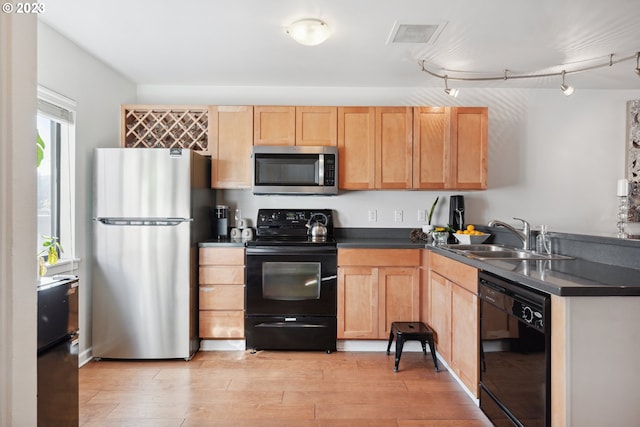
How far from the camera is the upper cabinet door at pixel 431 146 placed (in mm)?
3422

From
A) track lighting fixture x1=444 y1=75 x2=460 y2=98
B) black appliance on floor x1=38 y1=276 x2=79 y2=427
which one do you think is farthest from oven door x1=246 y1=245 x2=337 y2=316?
track lighting fixture x1=444 y1=75 x2=460 y2=98

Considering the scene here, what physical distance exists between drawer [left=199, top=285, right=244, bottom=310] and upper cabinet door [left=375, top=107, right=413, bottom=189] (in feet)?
5.24

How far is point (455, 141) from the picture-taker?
11.2 feet

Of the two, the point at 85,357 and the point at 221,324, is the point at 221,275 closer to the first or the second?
the point at 221,324

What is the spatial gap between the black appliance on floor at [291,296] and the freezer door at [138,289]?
55 cm

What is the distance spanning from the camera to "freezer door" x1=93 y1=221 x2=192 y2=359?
2.98 metres

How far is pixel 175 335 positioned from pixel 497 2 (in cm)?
312

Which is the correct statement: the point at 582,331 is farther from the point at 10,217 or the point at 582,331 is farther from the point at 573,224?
the point at 573,224

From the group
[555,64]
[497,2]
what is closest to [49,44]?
[497,2]

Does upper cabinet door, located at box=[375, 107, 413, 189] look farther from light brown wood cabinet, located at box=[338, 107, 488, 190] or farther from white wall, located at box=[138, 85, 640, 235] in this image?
white wall, located at box=[138, 85, 640, 235]

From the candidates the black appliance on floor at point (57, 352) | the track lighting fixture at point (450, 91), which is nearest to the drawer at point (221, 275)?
the black appliance on floor at point (57, 352)

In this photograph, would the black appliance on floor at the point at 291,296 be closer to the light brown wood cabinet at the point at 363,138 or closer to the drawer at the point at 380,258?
the drawer at the point at 380,258

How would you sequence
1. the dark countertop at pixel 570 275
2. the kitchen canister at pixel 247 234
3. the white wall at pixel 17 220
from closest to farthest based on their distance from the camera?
1. the white wall at pixel 17 220
2. the dark countertop at pixel 570 275
3. the kitchen canister at pixel 247 234

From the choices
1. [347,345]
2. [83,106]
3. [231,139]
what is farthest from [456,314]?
[83,106]
